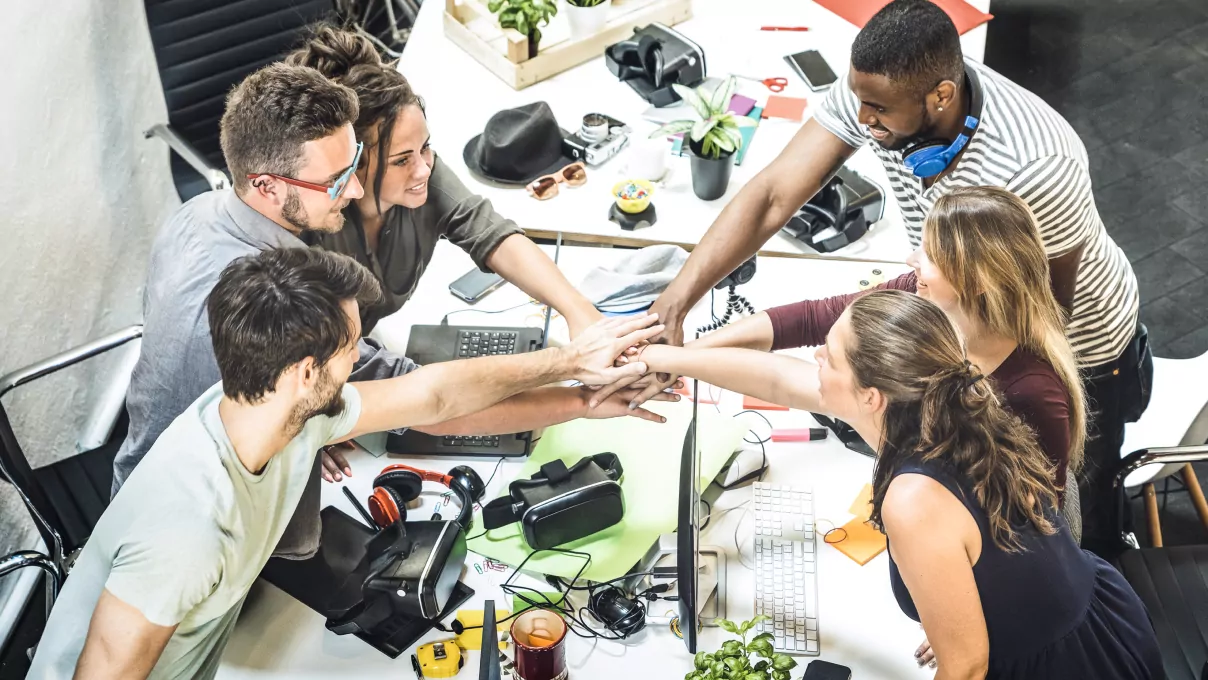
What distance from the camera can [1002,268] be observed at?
1.91 m

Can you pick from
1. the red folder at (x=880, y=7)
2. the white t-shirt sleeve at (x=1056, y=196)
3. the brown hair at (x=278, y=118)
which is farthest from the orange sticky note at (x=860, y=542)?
the red folder at (x=880, y=7)

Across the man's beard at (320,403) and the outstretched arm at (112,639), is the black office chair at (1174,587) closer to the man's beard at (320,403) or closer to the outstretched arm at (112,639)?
the man's beard at (320,403)

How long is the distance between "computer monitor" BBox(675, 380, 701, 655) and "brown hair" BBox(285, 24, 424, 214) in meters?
0.85

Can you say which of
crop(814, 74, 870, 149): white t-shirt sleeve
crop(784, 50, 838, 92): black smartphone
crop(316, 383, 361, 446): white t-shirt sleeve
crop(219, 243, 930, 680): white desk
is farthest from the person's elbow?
crop(784, 50, 838, 92): black smartphone

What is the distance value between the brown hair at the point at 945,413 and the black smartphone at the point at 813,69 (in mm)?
1714

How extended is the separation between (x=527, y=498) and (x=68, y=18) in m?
2.16

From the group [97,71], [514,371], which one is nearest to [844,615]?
[514,371]

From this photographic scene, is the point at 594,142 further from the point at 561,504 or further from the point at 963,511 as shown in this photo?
the point at 963,511

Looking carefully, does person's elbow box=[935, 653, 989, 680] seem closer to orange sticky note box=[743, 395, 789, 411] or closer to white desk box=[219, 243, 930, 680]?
white desk box=[219, 243, 930, 680]

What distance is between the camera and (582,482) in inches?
83.4

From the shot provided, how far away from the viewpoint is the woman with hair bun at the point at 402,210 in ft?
7.07

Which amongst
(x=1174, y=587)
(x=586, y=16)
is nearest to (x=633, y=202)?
(x=586, y=16)

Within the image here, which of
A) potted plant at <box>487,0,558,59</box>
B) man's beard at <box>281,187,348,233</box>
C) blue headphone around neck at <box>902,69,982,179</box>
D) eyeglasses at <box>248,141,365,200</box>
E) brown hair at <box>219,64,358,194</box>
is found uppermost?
brown hair at <box>219,64,358,194</box>

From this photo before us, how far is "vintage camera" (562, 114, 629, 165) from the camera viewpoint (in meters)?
3.04
